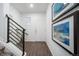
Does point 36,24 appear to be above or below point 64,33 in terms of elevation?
above

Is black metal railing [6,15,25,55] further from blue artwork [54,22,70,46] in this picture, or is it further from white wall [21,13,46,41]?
blue artwork [54,22,70,46]

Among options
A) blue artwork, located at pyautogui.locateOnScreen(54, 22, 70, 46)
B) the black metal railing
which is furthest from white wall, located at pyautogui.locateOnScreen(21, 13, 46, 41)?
blue artwork, located at pyautogui.locateOnScreen(54, 22, 70, 46)

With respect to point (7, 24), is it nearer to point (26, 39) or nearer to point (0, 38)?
point (0, 38)

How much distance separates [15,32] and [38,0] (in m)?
1.26

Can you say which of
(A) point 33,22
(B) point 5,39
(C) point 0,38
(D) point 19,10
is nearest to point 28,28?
(A) point 33,22

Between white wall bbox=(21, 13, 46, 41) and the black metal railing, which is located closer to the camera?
white wall bbox=(21, 13, 46, 41)

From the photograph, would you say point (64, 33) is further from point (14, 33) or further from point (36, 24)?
point (14, 33)

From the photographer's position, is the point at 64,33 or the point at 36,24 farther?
the point at 36,24

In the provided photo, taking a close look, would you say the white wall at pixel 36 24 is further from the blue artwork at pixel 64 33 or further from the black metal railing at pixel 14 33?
the blue artwork at pixel 64 33

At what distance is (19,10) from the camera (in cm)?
204

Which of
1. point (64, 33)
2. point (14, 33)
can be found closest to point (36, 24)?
point (14, 33)

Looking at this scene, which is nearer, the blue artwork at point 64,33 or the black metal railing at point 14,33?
the blue artwork at point 64,33

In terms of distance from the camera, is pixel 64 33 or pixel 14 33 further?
pixel 14 33

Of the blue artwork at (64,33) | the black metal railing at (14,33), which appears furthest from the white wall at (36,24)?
the blue artwork at (64,33)
